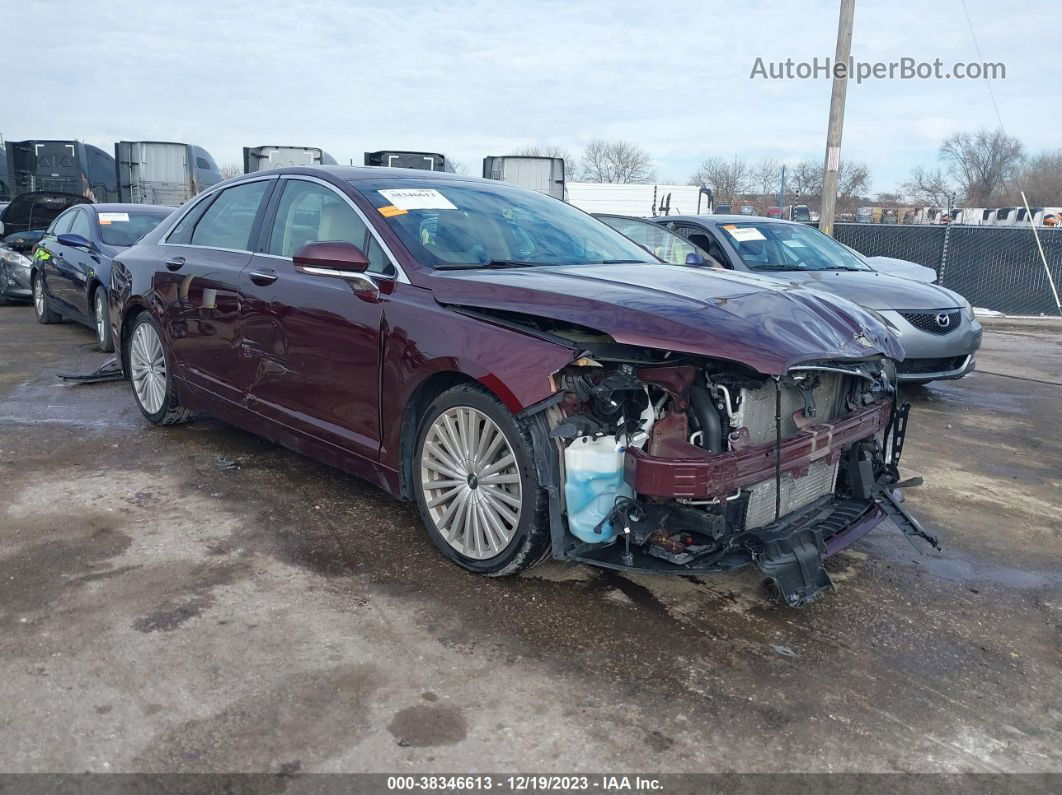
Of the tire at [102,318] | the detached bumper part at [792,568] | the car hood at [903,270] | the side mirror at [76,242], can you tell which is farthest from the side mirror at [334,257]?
the car hood at [903,270]

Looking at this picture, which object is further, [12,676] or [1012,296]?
[1012,296]

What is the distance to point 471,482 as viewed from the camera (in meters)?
3.50

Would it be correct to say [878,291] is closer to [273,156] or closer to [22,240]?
[22,240]

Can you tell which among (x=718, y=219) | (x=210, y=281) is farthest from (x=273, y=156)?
(x=210, y=281)

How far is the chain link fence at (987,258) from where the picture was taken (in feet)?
50.5

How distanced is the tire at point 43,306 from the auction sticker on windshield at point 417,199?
8356 millimetres

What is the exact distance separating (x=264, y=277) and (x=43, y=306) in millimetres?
8298

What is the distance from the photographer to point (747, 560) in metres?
3.14

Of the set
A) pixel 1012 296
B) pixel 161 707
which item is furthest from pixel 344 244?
pixel 1012 296

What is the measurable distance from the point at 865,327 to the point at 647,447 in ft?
3.70

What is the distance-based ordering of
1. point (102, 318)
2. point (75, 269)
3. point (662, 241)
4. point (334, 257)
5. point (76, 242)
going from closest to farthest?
1. point (334, 257)
2. point (662, 241)
3. point (76, 242)
4. point (102, 318)
5. point (75, 269)

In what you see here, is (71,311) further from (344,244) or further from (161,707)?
(161,707)

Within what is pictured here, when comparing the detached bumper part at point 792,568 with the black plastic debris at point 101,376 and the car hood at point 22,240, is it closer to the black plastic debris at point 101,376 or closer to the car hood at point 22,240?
the black plastic debris at point 101,376

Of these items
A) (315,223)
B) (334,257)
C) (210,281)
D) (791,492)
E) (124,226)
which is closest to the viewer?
(791,492)
